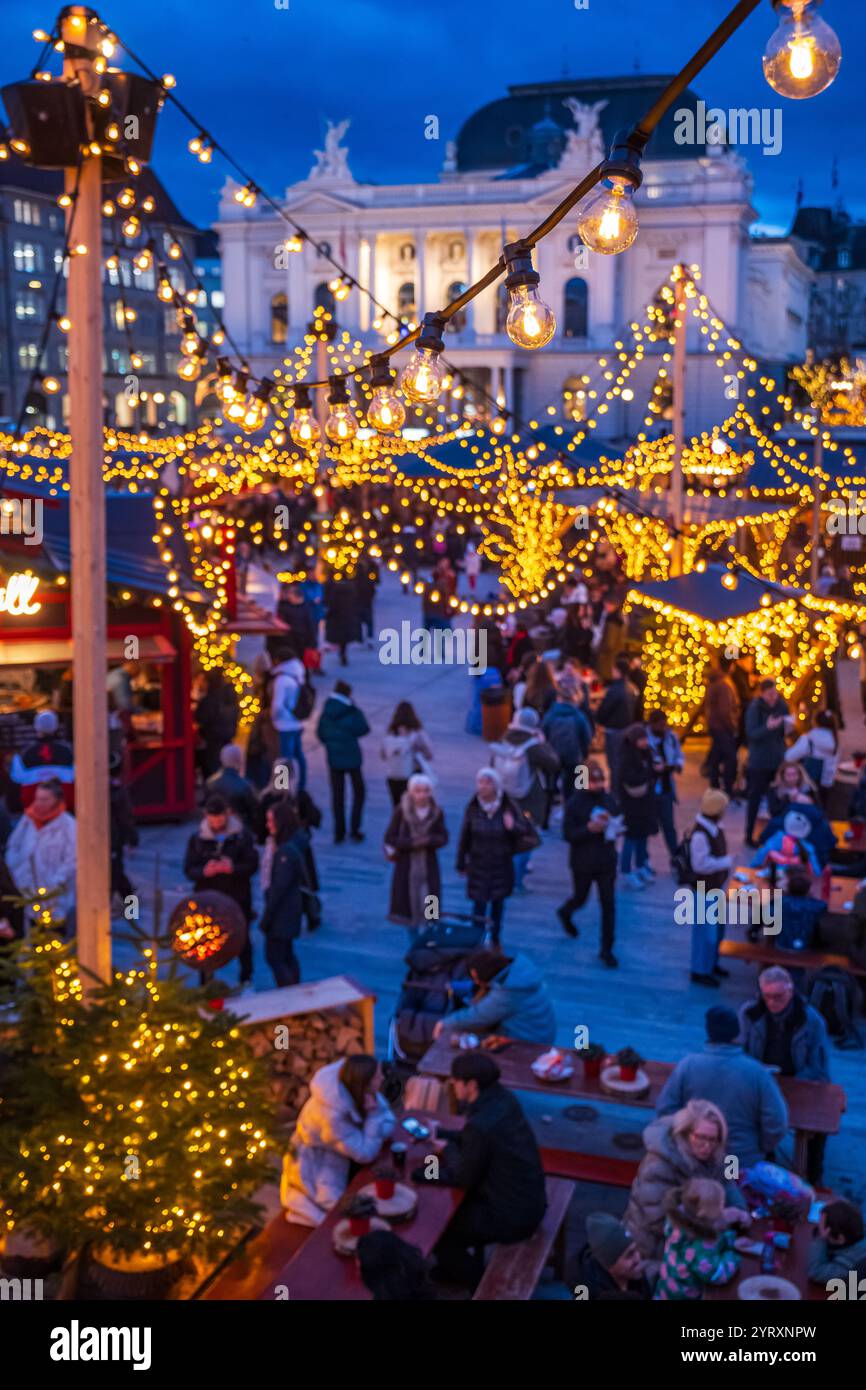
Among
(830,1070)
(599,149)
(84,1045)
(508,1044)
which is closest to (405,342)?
(84,1045)

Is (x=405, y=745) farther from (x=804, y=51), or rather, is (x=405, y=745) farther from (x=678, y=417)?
(x=804, y=51)

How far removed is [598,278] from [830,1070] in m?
54.5

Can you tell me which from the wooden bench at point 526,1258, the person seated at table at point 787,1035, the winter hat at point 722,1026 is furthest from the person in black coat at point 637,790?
the wooden bench at point 526,1258

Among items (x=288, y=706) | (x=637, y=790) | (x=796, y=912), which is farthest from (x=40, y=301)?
(x=796, y=912)

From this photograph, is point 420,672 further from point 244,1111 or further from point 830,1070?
point 244,1111

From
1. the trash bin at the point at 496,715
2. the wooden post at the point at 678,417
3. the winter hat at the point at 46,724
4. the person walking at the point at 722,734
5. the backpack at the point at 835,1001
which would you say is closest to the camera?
the backpack at the point at 835,1001

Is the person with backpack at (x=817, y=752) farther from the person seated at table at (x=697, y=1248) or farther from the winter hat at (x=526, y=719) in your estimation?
the person seated at table at (x=697, y=1248)

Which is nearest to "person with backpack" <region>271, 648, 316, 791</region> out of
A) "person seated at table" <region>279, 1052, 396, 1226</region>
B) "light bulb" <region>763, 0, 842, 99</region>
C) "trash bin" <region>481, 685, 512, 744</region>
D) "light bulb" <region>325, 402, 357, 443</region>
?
"trash bin" <region>481, 685, 512, 744</region>

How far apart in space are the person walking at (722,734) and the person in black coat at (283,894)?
17.5 ft

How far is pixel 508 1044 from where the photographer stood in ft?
22.4

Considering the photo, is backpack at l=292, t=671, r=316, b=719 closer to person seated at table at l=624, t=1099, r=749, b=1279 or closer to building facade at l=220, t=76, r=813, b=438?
person seated at table at l=624, t=1099, r=749, b=1279

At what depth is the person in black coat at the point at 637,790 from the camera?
998 cm

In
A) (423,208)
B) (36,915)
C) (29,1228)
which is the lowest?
(29,1228)

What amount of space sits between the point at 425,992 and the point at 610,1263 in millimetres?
2251
